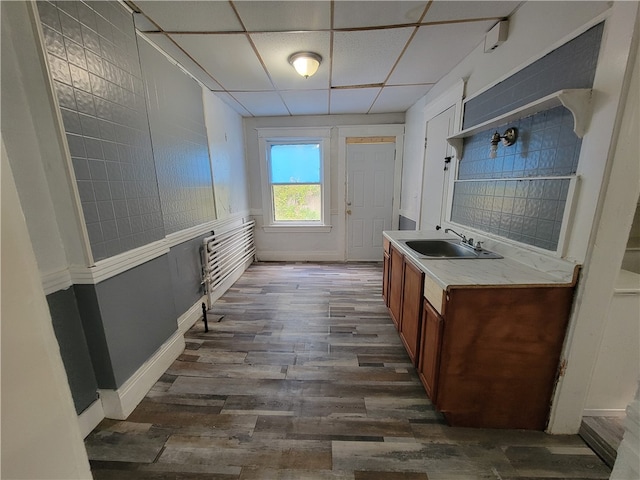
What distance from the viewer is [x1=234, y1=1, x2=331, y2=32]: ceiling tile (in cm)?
153

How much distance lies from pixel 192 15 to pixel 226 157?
1848 millimetres

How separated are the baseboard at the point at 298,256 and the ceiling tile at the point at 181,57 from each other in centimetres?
266

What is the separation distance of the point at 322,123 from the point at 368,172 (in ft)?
3.61

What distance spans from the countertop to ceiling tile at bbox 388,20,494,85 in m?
1.62

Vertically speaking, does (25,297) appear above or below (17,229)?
below

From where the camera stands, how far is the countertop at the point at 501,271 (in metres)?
1.23

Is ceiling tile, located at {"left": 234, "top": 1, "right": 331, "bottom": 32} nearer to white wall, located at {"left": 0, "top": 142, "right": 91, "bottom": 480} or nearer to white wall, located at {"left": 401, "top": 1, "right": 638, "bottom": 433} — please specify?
white wall, located at {"left": 401, "top": 1, "right": 638, "bottom": 433}

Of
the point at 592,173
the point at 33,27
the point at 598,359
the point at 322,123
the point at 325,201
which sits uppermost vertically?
the point at 322,123

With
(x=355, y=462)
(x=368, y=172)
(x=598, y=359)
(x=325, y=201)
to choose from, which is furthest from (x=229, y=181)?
(x=598, y=359)

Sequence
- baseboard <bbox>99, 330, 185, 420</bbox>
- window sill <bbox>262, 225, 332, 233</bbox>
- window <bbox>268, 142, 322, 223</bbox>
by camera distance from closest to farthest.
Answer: baseboard <bbox>99, 330, 185, 420</bbox>
window <bbox>268, 142, 322, 223</bbox>
window sill <bbox>262, 225, 332, 233</bbox>

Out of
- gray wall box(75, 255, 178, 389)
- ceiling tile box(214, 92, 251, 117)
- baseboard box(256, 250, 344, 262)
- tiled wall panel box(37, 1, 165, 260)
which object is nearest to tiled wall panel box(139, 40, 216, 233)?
tiled wall panel box(37, 1, 165, 260)

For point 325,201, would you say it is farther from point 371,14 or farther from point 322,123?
point 371,14

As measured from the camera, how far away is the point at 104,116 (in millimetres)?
1396

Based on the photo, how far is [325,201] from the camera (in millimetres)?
4246
